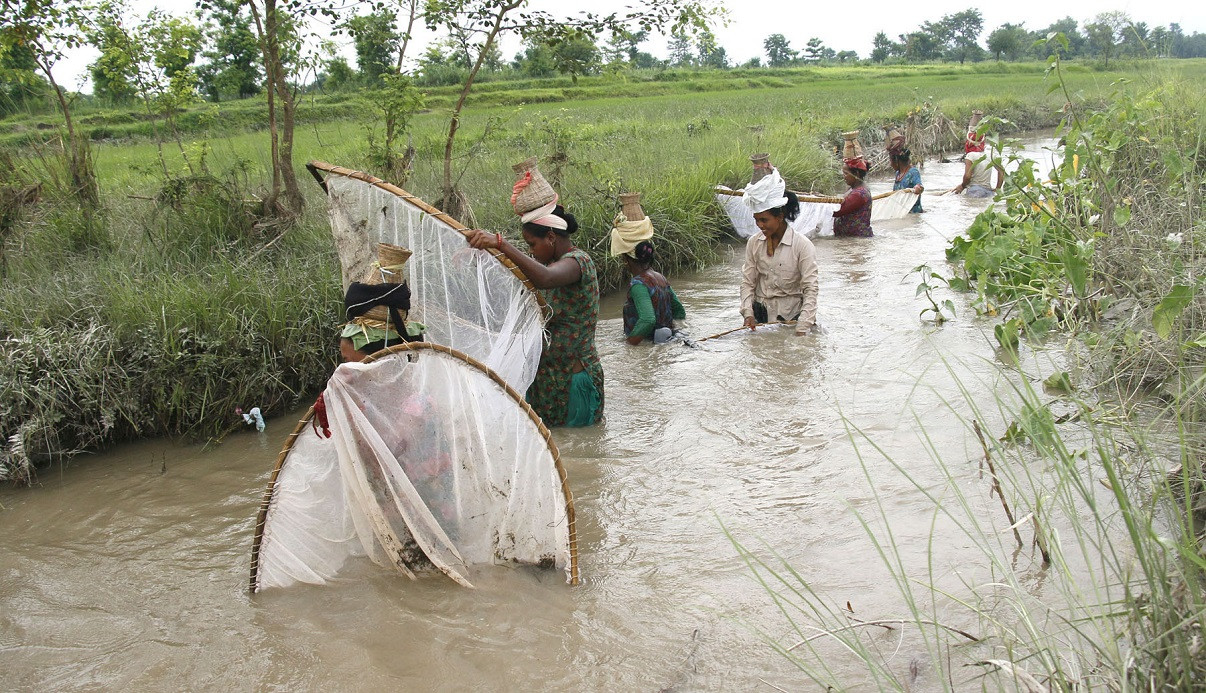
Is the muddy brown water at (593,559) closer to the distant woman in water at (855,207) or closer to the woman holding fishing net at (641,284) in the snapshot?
the woman holding fishing net at (641,284)

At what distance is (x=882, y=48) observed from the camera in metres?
69.2

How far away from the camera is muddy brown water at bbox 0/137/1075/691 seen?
2627 mm

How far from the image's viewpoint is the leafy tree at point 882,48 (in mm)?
66656

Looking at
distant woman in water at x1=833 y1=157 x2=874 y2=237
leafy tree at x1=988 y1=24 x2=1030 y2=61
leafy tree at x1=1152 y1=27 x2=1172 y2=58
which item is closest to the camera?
leafy tree at x1=1152 y1=27 x2=1172 y2=58

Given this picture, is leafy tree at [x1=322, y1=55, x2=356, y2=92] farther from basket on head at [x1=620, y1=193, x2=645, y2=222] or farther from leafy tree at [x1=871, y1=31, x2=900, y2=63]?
leafy tree at [x1=871, y1=31, x2=900, y2=63]

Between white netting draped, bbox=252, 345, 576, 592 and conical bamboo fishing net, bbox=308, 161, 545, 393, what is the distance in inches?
30.3

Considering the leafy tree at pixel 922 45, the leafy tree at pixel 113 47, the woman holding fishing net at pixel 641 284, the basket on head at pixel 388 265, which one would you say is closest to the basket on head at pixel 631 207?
the woman holding fishing net at pixel 641 284

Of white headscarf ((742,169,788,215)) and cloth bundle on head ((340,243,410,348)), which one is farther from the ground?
white headscarf ((742,169,788,215))

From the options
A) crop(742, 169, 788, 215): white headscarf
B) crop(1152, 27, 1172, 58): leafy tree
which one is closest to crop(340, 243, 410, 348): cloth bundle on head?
crop(742, 169, 788, 215): white headscarf

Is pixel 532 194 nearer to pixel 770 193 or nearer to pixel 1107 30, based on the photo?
pixel 770 193

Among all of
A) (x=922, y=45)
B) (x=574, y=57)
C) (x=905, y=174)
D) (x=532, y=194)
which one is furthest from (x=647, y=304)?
(x=922, y=45)

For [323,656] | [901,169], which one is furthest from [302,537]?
[901,169]

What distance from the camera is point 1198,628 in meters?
1.66

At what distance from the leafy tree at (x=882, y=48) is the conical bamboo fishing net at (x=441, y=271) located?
6739cm
